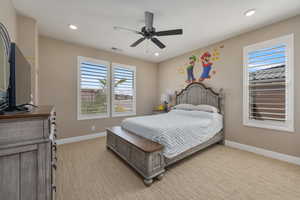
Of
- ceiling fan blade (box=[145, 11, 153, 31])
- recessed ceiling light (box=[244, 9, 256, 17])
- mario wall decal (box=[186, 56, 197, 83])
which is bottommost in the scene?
mario wall decal (box=[186, 56, 197, 83])

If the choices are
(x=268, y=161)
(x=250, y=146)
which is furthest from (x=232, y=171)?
(x=250, y=146)

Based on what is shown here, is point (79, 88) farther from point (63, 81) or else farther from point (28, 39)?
point (28, 39)

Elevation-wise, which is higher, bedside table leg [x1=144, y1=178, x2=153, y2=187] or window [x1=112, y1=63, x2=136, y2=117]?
window [x1=112, y1=63, x2=136, y2=117]

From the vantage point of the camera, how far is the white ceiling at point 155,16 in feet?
6.71

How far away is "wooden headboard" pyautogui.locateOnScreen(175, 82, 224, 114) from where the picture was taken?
3379 mm

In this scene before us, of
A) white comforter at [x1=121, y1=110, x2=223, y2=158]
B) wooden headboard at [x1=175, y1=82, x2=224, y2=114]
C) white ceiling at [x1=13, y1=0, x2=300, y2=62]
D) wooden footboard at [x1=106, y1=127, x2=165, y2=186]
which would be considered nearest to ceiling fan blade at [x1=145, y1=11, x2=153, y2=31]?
white ceiling at [x1=13, y1=0, x2=300, y2=62]

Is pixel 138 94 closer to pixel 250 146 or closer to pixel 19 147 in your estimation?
pixel 250 146

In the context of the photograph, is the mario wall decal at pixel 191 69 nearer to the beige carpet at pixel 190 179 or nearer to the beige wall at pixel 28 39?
the beige carpet at pixel 190 179

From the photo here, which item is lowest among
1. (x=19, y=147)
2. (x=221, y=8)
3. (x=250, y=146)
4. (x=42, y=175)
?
(x=250, y=146)

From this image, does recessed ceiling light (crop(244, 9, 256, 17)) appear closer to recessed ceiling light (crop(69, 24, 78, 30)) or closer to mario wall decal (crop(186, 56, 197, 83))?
mario wall decal (crop(186, 56, 197, 83))

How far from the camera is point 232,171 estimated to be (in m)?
2.14

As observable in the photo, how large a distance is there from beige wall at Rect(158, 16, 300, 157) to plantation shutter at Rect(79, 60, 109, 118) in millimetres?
3065

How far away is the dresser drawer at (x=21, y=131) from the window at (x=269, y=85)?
147 inches

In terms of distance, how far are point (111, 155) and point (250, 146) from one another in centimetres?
322
